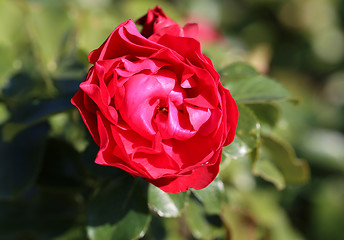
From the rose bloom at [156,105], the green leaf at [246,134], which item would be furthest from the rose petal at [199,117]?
the green leaf at [246,134]

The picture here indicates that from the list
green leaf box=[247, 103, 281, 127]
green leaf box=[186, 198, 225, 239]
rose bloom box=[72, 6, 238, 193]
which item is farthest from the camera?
green leaf box=[186, 198, 225, 239]

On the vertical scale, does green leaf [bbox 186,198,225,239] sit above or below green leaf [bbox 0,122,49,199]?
below

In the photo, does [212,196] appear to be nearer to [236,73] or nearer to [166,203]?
[166,203]

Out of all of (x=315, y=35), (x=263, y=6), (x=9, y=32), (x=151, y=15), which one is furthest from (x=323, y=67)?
(x=151, y=15)

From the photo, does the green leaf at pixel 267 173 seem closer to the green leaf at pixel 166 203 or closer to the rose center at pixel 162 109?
the green leaf at pixel 166 203

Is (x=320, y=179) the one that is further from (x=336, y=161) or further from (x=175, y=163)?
(x=175, y=163)

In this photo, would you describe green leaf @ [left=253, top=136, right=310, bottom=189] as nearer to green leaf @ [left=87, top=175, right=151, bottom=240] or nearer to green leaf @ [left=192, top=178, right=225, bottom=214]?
green leaf @ [left=192, top=178, right=225, bottom=214]

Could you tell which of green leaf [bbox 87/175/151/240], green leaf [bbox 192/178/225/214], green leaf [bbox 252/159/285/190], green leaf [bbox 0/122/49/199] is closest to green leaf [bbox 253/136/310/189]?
green leaf [bbox 252/159/285/190]
